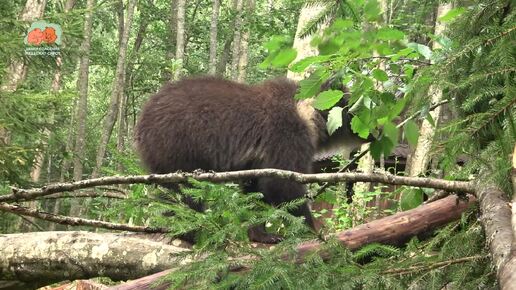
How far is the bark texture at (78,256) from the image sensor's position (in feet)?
13.3

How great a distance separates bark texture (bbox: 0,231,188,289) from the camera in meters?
4.06

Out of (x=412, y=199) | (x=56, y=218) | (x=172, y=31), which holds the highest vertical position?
(x=172, y=31)

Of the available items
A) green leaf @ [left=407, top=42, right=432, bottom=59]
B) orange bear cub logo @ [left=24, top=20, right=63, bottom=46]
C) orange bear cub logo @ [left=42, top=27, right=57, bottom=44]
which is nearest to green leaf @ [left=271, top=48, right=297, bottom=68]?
green leaf @ [left=407, top=42, right=432, bottom=59]

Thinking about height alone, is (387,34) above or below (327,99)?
above

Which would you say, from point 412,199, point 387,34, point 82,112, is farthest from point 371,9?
point 82,112

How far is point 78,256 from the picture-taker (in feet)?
13.5

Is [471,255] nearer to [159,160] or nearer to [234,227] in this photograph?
[234,227]

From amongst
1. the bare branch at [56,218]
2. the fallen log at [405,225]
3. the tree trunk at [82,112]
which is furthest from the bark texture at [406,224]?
the tree trunk at [82,112]

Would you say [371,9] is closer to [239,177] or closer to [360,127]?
[360,127]

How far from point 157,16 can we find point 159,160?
19.1 metres

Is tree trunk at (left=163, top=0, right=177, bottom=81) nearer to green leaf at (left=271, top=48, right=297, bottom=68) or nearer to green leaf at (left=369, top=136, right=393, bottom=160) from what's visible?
green leaf at (left=369, top=136, right=393, bottom=160)

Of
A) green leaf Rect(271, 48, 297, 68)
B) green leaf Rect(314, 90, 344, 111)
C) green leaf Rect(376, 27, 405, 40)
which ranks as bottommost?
green leaf Rect(314, 90, 344, 111)

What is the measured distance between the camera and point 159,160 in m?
5.84

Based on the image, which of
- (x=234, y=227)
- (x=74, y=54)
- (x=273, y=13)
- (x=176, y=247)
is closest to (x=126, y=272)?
(x=176, y=247)
